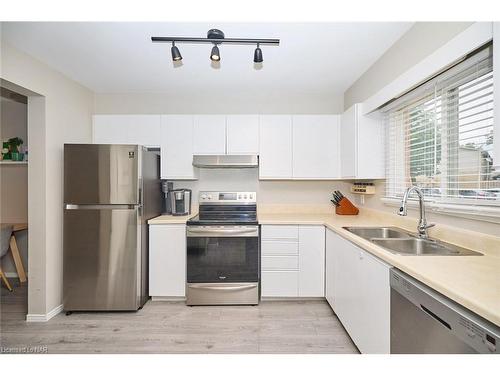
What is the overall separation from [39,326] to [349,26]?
356cm

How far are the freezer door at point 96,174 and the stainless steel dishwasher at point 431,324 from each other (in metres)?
2.31

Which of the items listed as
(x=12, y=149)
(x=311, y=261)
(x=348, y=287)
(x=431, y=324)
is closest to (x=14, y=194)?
(x=12, y=149)

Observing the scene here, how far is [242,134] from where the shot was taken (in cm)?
293

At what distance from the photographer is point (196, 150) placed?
9.62 feet

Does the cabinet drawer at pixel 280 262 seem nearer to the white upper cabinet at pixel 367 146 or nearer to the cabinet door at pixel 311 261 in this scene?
the cabinet door at pixel 311 261

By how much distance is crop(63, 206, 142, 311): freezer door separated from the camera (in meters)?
2.41

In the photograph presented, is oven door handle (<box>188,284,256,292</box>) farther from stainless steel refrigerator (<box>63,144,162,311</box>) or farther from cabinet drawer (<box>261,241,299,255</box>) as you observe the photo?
stainless steel refrigerator (<box>63,144,162,311</box>)

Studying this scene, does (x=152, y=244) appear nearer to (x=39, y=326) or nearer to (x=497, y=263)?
(x=39, y=326)

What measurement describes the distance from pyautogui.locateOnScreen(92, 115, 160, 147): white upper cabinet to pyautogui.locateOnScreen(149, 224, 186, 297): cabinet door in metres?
1.05

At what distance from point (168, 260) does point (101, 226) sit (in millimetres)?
728

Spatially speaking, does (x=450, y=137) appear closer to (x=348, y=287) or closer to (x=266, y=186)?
(x=348, y=287)

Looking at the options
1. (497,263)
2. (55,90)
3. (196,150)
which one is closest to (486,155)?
(497,263)

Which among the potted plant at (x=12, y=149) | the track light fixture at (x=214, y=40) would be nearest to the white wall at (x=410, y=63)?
the track light fixture at (x=214, y=40)

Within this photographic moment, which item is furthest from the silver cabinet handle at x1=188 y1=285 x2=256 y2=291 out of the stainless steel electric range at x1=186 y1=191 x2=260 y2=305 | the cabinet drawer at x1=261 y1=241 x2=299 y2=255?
the cabinet drawer at x1=261 y1=241 x2=299 y2=255
